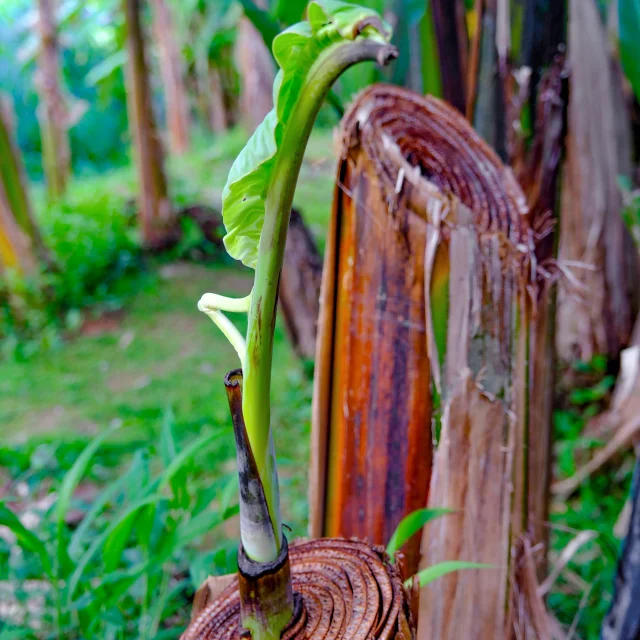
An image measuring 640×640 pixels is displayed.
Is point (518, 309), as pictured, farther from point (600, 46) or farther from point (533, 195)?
point (600, 46)

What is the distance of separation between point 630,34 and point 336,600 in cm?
97

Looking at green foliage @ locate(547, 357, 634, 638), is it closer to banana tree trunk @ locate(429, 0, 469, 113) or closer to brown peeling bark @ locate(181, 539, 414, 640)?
brown peeling bark @ locate(181, 539, 414, 640)

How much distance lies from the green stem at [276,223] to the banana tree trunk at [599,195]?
4.80ft

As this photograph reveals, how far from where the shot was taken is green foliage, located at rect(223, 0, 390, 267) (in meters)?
0.40

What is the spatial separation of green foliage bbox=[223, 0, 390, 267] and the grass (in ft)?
1.29

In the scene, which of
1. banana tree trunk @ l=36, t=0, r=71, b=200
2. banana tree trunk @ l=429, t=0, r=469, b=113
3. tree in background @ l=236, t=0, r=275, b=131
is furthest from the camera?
banana tree trunk @ l=36, t=0, r=71, b=200

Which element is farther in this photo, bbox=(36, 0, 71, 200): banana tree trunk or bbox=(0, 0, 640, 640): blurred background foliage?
bbox=(36, 0, 71, 200): banana tree trunk

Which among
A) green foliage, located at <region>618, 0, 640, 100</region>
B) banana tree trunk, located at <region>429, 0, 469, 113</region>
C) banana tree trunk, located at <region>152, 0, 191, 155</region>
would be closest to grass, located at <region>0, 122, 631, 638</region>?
banana tree trunk, located at <region>429, 0, 469, 113</region>

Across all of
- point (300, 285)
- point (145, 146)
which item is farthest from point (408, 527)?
point (145, 146)

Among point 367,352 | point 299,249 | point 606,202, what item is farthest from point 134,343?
point 367,352

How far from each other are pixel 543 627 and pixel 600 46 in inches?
62.1

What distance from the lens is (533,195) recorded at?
0.96m

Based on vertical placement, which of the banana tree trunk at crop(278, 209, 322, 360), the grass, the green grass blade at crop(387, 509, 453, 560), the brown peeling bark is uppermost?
the brown peeling bark

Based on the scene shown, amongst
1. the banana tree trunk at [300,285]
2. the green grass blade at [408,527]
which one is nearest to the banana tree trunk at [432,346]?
the green grass blade at [408,527]
